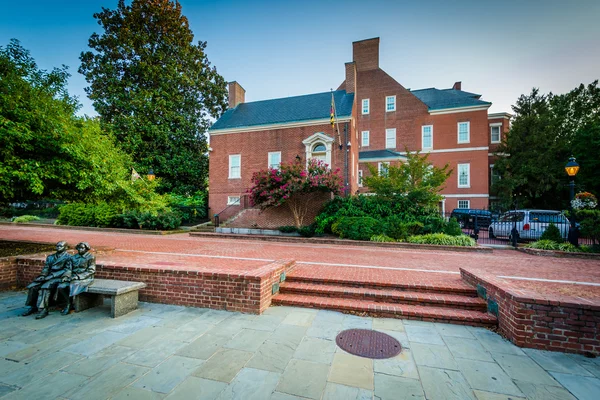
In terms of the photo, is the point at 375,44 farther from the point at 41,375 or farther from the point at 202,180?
the point at 41,375

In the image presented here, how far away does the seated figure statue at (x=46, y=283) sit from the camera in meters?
4.16

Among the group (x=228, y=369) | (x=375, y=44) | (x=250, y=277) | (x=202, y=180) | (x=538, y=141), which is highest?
(x=375, y=44)

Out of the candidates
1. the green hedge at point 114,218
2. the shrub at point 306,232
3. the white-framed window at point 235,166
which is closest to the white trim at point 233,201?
the white-framed window at point 235,166

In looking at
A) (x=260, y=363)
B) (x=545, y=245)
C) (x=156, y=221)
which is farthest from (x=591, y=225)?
(x=156, y=221)

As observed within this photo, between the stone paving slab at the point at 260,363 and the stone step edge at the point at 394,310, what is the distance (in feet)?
0.61

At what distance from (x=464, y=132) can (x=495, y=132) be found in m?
8.04

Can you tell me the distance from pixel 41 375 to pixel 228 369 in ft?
6.12

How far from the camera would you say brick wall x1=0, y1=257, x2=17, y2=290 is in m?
5.29

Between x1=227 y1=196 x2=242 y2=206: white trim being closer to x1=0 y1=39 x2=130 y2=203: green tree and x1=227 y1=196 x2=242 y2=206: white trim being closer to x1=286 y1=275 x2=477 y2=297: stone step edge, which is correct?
x1=0 y1=39 x2=130 y2=203: green tree

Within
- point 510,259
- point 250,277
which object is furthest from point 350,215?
point 250,277

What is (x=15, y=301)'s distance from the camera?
4.70 m

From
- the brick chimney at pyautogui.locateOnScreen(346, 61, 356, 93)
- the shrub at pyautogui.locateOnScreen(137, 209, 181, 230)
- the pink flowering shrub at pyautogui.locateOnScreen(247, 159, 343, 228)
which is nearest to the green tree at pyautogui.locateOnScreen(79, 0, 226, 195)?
the shrub at pyautogui.locateOnScreen(137, 209, 181, 230)

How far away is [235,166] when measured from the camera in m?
20.2

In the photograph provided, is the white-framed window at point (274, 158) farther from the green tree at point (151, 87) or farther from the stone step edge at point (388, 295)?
the stone step edge at point (388, 295)
